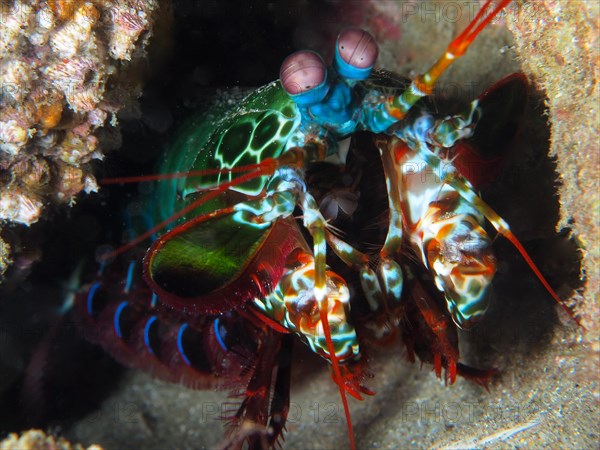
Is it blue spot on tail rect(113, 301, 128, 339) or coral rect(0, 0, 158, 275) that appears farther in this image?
blue spot on tail rect(113, 301, 128, 339)

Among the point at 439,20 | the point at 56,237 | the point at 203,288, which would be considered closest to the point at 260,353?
the point at 203,288

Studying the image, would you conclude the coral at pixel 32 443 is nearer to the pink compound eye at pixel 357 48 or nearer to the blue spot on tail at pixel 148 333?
the pink compound eye at pixel 357 48

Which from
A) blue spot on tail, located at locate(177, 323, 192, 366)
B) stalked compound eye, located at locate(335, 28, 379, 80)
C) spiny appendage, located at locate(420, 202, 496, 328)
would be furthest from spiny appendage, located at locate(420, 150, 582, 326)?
blue spot on tail, located at locate(177, 323, 192, 366)

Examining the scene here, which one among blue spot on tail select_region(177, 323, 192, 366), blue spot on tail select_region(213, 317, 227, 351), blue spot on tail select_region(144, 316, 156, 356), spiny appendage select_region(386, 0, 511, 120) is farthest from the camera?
blue spot on tail select_region(144, 316, 156, 356)

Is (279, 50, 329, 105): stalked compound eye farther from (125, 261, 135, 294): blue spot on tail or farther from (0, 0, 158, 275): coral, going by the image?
(125, 261, 135, 294): blue spot on tail

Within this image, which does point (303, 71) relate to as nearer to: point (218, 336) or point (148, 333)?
point (218, 336)

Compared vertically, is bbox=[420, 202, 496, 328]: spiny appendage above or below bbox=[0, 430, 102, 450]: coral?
above

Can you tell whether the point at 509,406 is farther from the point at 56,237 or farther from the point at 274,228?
the point at 56,237
